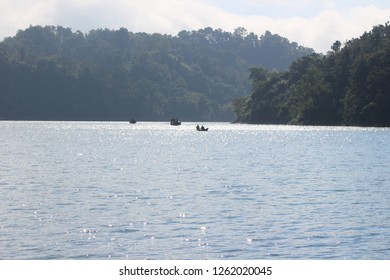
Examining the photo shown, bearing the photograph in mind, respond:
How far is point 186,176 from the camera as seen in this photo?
72.1 meters

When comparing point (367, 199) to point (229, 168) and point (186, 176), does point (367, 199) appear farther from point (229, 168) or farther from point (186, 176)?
point (229, 168)

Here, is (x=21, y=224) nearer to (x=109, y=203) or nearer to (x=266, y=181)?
(x=109, y=203)

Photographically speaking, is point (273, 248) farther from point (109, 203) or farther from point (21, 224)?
point (109, 203)

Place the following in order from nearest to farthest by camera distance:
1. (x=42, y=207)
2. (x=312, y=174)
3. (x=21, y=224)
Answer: (x=21, y=224)
(x=42, y=207)
(x=312, y=174)
